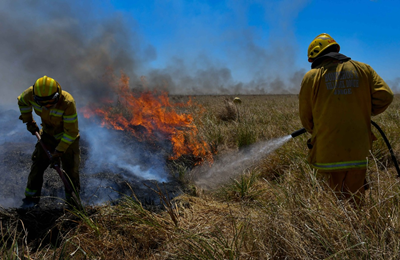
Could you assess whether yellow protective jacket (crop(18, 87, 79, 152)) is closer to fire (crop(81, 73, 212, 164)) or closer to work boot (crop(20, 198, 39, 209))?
work boot (crop(20, 198, 39, 209))

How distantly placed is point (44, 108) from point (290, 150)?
4.20 metres

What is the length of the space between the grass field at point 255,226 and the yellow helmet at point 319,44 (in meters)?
1.31

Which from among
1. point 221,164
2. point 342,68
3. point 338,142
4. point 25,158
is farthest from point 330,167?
point 25,158

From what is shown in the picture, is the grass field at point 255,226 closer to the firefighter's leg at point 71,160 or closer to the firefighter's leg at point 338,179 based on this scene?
the firefighter's leg at point 338,179

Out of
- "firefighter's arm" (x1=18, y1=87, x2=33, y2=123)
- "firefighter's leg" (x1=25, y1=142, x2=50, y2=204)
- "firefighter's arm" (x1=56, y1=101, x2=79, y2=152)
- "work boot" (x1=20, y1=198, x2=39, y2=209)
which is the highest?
"firefighter's arm" (x1=18, y1=87, x2=33, y2=123)

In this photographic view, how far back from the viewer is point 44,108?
3793mm

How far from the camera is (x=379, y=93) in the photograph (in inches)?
99.2

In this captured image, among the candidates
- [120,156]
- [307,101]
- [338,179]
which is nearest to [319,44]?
[307,101]

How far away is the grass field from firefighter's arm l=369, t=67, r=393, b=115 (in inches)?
27.8

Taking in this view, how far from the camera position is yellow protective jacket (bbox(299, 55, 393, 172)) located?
2488 mm

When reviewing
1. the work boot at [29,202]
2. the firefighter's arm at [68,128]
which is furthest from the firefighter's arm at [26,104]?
the work boot at [29,202]

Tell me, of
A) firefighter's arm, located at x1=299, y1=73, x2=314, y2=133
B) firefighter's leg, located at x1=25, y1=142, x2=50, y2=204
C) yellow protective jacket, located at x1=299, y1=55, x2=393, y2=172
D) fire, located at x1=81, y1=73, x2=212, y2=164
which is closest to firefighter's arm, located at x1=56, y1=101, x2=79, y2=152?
firefighter's leg, located at x1=25, y1=142, x2=50, y2=204

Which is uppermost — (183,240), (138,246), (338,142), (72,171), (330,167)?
(338,142)

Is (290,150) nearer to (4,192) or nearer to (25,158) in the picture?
(4,192)
